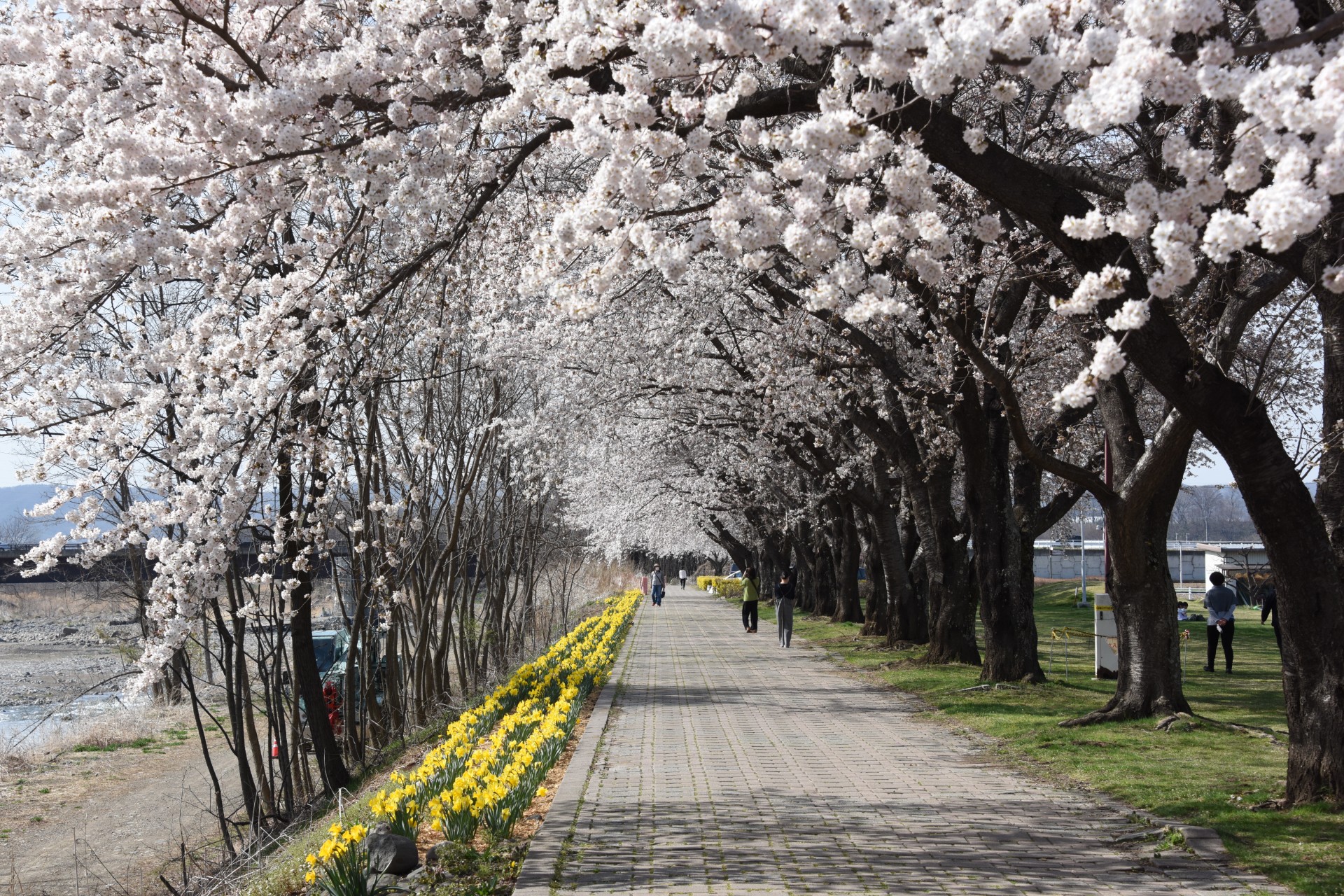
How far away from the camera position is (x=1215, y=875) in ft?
19.5

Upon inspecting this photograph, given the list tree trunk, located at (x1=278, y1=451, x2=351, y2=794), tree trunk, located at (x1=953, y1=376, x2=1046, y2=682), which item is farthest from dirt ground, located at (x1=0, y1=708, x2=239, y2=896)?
tree trunk, located at (x1=953, y1=376, x2=1046, y2=682)

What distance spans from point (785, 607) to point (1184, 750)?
14171 mm

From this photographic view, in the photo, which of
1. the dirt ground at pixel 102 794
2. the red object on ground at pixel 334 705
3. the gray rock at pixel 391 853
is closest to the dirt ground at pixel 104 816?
the dirt ground at pixel 102 794

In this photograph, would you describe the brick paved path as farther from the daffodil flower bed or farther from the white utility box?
the white utility box

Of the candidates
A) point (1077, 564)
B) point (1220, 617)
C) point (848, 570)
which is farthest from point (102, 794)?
point (1077, 564)

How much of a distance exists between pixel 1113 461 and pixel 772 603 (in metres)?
37.2

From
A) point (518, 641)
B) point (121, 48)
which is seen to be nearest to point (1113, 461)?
point (121, 48)

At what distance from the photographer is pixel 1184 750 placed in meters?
9.74

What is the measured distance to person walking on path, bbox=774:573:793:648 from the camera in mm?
23391

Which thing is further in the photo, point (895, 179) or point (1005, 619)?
point (1005, 619)

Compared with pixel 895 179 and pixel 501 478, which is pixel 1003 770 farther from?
pixel 501 478

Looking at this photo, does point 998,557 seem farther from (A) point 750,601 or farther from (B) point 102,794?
(A) point 750,601

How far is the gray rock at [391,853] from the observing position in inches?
248

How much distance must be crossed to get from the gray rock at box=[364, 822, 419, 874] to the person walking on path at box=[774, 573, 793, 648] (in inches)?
676
